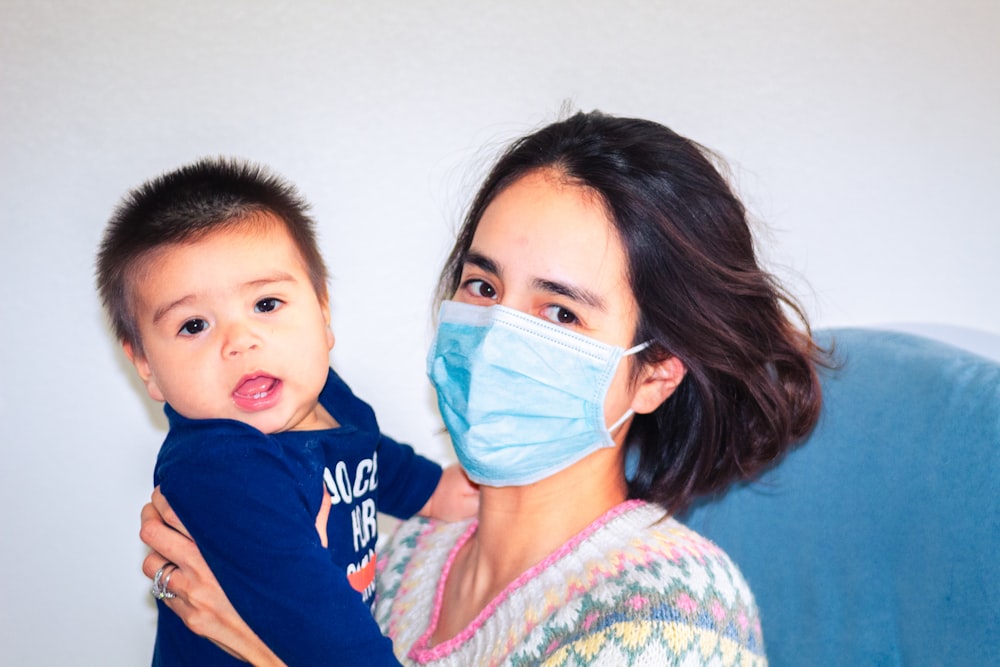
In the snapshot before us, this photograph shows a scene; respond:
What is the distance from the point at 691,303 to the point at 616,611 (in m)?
0.53

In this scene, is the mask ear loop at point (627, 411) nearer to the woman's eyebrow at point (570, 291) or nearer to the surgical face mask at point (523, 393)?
the surgical face mask at point (523, 393)

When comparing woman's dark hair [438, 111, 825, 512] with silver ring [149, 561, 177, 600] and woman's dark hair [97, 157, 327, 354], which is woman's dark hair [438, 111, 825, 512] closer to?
woman's dark hair [97, 157, 327, 354]

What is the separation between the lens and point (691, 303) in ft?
5.33

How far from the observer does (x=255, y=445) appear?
143cm

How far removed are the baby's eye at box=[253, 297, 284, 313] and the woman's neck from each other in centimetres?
52

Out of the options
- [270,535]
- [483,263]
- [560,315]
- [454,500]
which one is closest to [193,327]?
[270,535]

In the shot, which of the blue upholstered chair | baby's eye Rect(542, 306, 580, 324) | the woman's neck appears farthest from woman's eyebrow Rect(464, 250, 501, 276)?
the blue upholstered chair

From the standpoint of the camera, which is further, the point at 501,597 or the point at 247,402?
the point at 501,597

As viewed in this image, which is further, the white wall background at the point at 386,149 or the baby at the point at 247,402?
the white wall background at the point at 386,149

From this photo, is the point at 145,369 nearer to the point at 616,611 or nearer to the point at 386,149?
the point at 616,611

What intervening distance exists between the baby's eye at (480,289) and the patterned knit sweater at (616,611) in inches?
17.1

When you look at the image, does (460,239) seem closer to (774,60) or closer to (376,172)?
(376,172)

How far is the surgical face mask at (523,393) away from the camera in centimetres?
159

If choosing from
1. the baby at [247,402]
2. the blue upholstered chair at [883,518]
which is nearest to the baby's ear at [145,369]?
the baby at [247,402]
